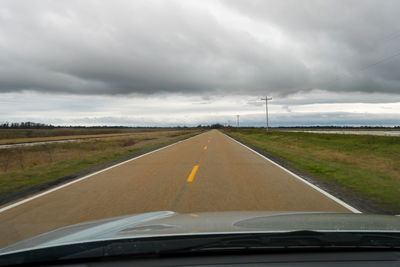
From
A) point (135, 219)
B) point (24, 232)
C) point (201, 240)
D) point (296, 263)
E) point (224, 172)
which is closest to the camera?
point (296, 263)

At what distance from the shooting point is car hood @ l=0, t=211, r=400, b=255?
2758mm

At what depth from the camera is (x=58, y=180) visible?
401 inches

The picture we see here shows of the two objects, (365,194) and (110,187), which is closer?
(365,194)

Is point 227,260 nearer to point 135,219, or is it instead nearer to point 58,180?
point 135,219

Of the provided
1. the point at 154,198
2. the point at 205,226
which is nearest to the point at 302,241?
the point at 205,226

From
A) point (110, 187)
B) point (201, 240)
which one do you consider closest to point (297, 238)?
point (201, 240)

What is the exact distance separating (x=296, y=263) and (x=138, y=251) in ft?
4.25

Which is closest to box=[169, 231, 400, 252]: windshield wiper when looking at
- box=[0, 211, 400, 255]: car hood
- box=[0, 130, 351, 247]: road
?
box=[0, 211, 400, 255]: car hood

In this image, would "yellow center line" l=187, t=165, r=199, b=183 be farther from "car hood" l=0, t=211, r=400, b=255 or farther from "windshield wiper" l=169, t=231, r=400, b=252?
"windshield wiper" l=169, t=231, r=400, b=252

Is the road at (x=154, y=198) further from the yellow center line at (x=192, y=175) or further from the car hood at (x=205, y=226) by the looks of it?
the car hood at (x=205, y=226)

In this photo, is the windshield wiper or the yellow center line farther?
the yellow center line

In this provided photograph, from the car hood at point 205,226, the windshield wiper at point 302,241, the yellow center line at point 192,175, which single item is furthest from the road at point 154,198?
the windshield wiper at point 302,241

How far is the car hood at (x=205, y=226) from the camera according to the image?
2758 millimetres

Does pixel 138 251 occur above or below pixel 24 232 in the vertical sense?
above
